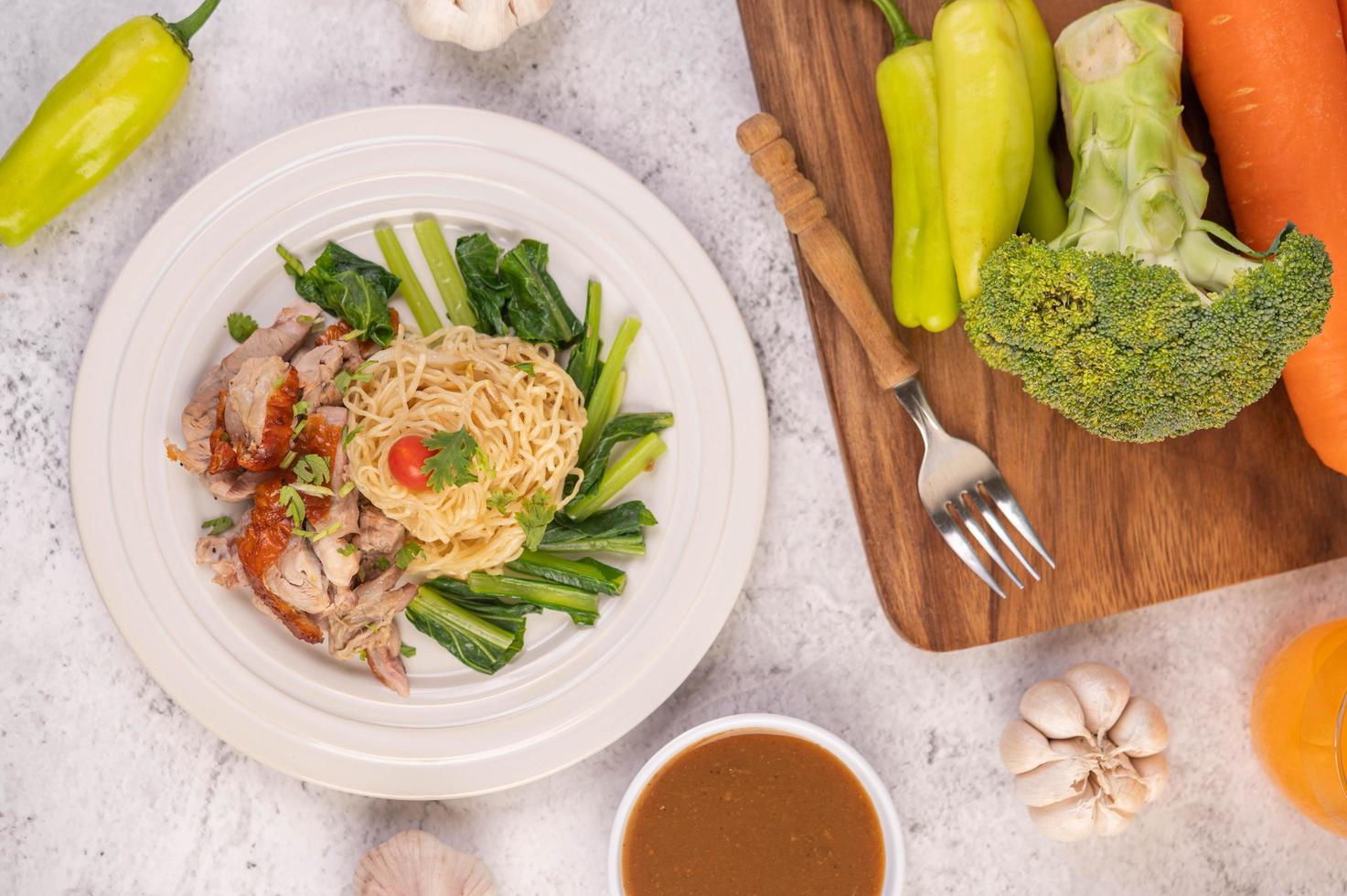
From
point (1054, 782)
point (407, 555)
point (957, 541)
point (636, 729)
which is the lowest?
point (1054, 782)

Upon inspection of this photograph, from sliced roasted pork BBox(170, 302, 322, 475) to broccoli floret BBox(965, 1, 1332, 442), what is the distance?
1.77 metres

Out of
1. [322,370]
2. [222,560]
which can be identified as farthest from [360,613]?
[322,370]

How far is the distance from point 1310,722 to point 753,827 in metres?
Answer: 1.55

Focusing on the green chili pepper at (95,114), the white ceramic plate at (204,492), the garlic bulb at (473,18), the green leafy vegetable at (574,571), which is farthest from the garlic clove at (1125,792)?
the green chili pepper at (95,114)

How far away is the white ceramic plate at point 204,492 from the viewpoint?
2609mm

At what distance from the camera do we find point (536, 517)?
8.40ft

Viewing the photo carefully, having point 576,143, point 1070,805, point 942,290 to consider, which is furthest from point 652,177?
point 1070,805

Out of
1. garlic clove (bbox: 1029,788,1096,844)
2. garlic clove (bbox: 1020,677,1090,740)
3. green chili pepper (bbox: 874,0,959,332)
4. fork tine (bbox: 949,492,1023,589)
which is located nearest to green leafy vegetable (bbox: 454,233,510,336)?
green chili pepper (bbox: 874,0,959,332)

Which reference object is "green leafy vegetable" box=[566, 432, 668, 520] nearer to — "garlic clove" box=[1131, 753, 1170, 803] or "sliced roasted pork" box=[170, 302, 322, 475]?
"sliced roasted pork" box=[170, 302, 322, 475]

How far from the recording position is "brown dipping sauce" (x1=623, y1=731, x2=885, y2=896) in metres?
2.65

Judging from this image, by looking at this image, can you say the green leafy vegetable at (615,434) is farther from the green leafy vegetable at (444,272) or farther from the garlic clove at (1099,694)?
the garlic clove at (1099,694)

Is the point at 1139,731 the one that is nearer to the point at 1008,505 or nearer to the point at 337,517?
the point at 1008,505

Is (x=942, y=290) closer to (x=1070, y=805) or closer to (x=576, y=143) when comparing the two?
(x=576, y=143)

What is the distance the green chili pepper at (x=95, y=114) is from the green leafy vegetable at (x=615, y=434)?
1.54 metres
